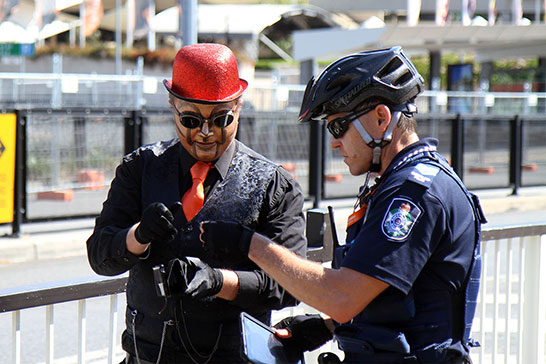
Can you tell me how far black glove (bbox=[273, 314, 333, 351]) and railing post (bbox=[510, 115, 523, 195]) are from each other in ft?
A: 46.7

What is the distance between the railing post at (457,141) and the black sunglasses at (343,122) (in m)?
13.1

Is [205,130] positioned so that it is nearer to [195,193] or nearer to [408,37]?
[195,193]

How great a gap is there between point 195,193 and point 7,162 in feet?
25.5

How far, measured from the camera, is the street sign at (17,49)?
2205 centimetres

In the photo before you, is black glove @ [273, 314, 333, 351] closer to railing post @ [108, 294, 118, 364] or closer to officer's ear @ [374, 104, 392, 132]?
officer's ear @ [374, 104, 392, 132]

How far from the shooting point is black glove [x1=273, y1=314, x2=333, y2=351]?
2.61m

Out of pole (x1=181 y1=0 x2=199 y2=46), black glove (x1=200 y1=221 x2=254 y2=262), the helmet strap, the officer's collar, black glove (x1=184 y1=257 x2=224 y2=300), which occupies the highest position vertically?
pole (x1=181 y1=0 x2=199 y2=46)

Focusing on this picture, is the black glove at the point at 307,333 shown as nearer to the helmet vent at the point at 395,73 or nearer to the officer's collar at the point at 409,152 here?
the officer's collar at the point at 409,152

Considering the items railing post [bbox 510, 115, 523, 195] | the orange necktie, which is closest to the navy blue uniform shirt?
the orange necktie

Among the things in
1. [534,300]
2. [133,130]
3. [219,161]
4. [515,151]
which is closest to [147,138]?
[133,130]

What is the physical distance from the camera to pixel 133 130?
10.9 metres

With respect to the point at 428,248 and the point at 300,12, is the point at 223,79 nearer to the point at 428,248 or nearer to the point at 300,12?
the point at 428,248

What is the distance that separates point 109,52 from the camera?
2539 cm

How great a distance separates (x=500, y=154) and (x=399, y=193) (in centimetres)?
1518
